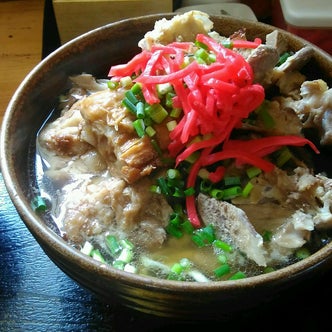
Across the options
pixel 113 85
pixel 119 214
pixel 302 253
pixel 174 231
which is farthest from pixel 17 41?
pixel 302 253

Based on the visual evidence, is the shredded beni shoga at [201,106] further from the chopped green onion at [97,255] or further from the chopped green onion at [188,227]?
the chopped green onion at [97,255]

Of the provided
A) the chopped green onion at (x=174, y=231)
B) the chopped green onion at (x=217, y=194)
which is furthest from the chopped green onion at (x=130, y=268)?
the chopped green onion at (x=217, y=194)

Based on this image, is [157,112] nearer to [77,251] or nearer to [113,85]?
[113,85]

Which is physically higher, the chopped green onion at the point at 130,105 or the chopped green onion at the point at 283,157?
the chopped green onion at the point at 130,105


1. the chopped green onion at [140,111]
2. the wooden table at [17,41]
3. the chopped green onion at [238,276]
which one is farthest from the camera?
the wooden table at [17,41]

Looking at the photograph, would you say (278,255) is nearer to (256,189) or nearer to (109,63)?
(256,189)

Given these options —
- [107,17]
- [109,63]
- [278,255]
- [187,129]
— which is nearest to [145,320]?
[278,255]
